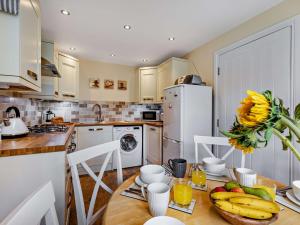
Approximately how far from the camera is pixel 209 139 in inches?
61.6

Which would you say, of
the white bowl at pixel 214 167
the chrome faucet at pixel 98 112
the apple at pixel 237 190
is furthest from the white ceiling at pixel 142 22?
the apple at pixel 237 190

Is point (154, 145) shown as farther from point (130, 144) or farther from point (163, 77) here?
point (163, 77)

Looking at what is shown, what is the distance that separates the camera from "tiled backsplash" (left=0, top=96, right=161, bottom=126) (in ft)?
7.42

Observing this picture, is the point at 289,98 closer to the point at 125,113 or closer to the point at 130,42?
the point at 130,42

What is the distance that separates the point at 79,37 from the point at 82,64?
1039 millimetres

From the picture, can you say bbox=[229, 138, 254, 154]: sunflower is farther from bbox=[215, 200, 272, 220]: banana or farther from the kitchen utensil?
the kitchen utensil

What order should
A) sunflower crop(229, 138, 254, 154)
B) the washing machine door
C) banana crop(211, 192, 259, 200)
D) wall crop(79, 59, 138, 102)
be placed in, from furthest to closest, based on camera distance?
1. wall crop(79, 59, 138, 102)
2. the washing machine door
3. banana crop(211, 192, 259, 200)
4. sunflower crop(229, 138, 254, 154)

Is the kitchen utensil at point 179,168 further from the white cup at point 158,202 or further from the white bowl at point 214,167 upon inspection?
the white cup at point 158,202

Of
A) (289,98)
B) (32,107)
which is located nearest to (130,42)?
(32,107)

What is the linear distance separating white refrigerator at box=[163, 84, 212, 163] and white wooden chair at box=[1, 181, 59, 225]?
73.7 inches

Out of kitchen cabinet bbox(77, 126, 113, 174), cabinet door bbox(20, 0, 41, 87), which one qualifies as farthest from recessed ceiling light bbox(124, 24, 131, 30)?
kitchen cabinet bbox(77, 126, 113, 174)

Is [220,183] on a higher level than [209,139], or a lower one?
lower

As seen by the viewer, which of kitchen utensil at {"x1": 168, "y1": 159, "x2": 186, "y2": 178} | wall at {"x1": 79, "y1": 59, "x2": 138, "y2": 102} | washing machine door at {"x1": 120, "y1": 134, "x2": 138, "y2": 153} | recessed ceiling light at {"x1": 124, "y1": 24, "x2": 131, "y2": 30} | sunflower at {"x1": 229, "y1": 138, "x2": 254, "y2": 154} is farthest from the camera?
wall at {"x1": 79, "y1": 59, "x2": 138, "y2": 102}

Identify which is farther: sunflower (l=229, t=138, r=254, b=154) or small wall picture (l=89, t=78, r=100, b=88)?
small wall picture (l=89, t=78, r=100, b=88)
